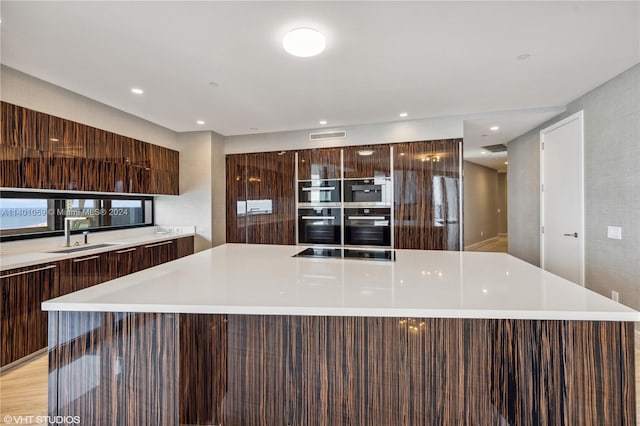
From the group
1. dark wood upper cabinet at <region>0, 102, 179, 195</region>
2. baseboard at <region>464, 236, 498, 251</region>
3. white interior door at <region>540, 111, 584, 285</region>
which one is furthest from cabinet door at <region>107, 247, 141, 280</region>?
baseboard at <region>464, 236, 498, 251</region>

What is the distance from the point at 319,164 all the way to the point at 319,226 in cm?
96

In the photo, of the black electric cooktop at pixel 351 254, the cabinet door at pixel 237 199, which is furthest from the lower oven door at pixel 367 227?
the black electric cooktop at pixel 351 254

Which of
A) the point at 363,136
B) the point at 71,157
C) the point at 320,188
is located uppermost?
the point at 363,136

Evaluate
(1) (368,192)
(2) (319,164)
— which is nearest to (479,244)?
(1) (368,192)

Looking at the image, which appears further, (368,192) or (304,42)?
(368,192)

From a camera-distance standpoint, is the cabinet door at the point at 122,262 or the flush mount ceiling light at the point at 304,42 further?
the cabinet door at the point at 122,262

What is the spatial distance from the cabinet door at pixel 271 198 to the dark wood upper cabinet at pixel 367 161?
3.01 feet

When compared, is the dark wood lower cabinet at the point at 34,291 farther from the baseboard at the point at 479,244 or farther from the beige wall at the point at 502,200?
the beige wall at the point at 502,200

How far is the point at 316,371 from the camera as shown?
129cm

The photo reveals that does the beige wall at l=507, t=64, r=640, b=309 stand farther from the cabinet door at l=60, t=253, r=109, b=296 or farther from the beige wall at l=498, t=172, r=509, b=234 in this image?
the beige wall at l=498, t=172, r=509, b=234

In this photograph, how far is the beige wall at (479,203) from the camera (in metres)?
7.62

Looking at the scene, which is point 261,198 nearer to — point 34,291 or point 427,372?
point 34,291

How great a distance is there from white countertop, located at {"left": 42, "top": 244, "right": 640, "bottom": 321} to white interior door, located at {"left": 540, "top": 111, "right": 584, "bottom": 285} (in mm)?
2360

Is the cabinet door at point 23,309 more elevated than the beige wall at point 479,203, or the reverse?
the beige wall at point 479,203
